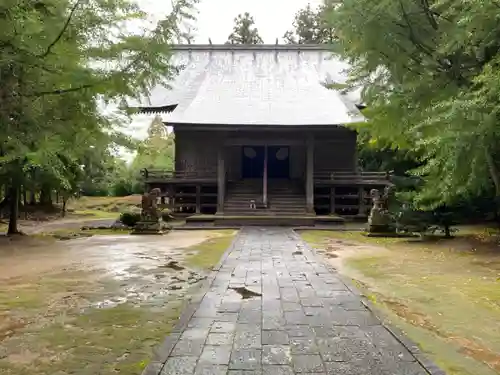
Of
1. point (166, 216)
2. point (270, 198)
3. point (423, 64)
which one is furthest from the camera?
point (270, 198)

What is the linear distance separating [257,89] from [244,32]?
75.1ft

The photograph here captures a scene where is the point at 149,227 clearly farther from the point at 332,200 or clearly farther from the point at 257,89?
the point at 257,89

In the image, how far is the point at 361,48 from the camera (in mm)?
8797

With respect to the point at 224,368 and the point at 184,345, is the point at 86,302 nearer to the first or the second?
the point at 184,345

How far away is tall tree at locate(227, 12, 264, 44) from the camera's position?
43.9 meters

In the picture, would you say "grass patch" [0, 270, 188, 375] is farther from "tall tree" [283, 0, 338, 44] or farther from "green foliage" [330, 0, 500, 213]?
"tall tree" [283, 0, 338, 44]

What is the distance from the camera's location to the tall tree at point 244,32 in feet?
144

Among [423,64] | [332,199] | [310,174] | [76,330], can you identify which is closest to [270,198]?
[310,174]

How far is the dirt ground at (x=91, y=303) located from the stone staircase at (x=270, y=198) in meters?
7.31

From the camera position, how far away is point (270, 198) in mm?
19797

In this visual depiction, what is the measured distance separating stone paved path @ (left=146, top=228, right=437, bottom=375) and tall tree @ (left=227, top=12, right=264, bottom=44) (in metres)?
39.9

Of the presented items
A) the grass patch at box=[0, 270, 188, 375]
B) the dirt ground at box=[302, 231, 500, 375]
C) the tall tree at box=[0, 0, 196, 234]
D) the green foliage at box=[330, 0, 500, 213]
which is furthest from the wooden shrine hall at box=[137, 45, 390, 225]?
the tall tree at box=[0, 0, 196, 234]

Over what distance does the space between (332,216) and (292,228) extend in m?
2.53

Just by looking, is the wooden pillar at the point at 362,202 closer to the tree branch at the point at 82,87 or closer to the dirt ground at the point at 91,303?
the dirt ground at the point at 91,303
